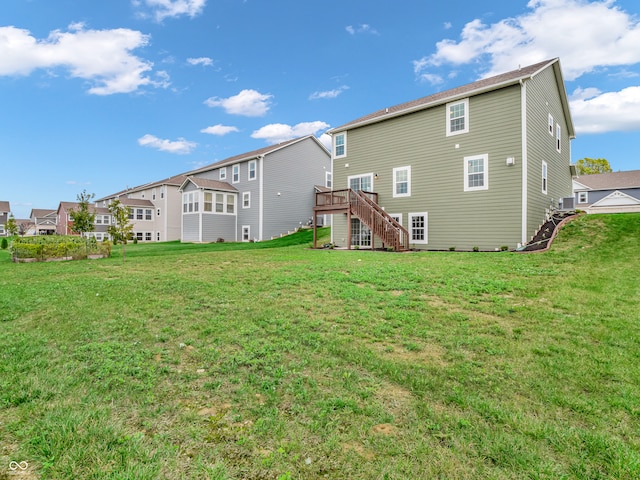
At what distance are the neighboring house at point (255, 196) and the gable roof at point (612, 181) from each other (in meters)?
31.8

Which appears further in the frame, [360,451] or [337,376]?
[337,376]

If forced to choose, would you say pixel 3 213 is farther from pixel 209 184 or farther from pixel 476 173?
pixel 476 173

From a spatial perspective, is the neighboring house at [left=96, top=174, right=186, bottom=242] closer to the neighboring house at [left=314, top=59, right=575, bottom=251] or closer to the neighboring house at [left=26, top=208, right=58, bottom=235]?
the neighboring house at [left=314, top=59, right=575, bottom=251]

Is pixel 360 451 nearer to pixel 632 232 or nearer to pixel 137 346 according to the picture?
pixel 137 346

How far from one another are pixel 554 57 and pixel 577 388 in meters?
18.2

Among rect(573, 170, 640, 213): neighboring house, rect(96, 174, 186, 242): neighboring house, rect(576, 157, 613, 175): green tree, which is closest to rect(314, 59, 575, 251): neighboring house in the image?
rect(573, 170, 640, 213): neighboring house

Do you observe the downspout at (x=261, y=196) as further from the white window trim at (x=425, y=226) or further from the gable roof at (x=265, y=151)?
the white window trim at (x=425, y=226)

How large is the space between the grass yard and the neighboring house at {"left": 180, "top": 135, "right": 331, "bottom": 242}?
63.1 ft

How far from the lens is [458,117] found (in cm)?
1466

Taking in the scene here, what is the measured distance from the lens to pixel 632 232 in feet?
37.9

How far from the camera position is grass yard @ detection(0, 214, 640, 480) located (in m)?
2.20

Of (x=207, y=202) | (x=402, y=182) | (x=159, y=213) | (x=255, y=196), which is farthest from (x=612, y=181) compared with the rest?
(x=159, y=213)

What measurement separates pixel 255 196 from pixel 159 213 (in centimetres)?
1535

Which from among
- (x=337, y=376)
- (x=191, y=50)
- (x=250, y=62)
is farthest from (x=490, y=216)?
(x=191, y=50)
